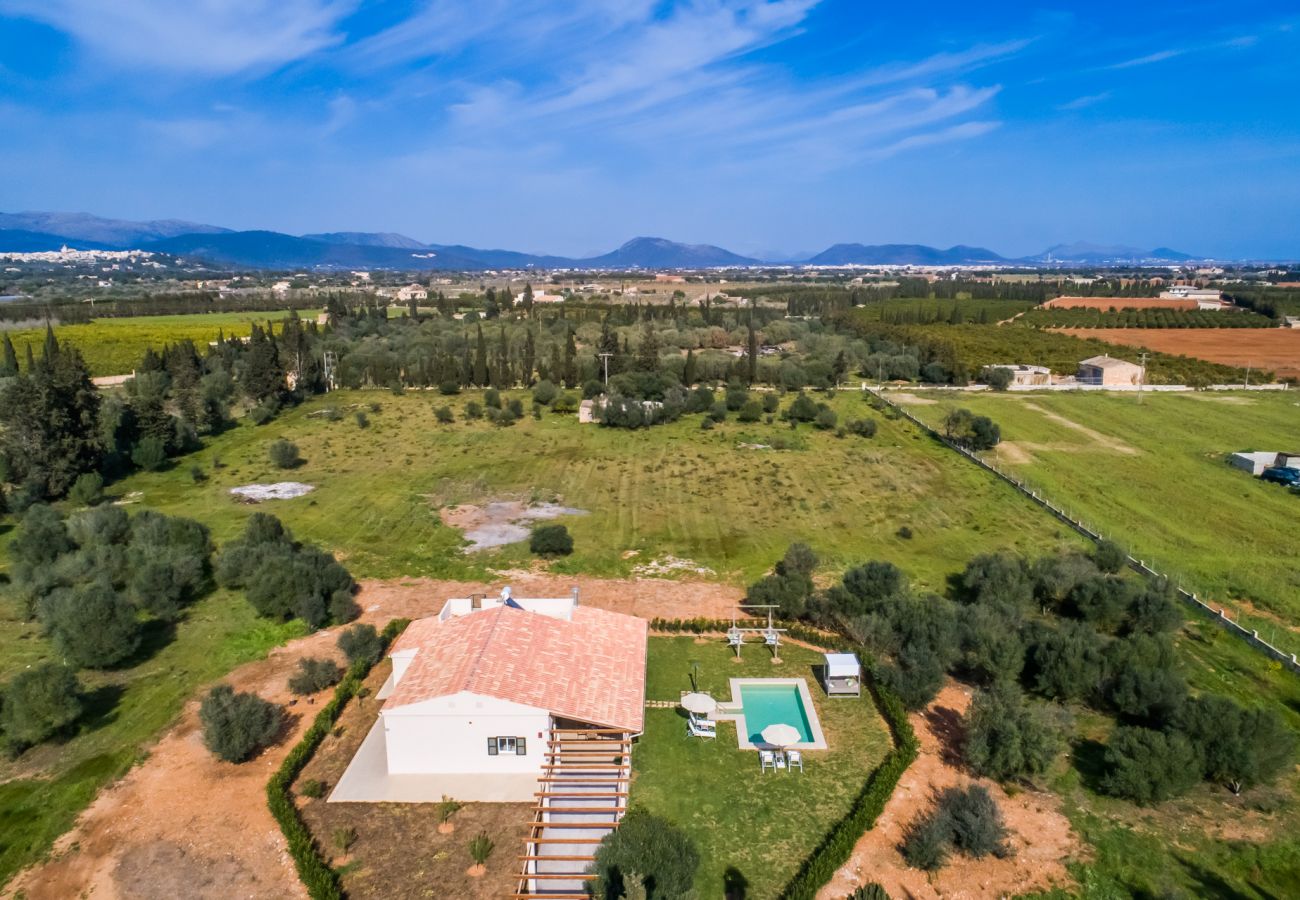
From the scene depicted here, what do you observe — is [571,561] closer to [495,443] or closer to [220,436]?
[495,443]

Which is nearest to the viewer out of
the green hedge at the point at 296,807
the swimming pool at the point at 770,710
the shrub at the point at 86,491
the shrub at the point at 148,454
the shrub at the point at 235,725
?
the green hedge at the point at 296,807

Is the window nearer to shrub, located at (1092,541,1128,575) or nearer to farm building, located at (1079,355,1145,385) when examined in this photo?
shrub, located at (1092,541,1128,575)

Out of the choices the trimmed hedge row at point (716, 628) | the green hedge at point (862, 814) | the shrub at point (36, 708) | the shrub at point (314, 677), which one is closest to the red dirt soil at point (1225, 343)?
the trimmed hedge row at point (716, 628)

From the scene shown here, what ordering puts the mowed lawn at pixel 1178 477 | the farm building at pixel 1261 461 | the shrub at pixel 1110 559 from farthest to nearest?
1. the farm building at pixel 1261 461
2. the mowed lawn at pixel 1178 477
3. the shrub at pixel 1110 559

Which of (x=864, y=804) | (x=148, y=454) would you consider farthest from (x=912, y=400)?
(x=148, y=454)

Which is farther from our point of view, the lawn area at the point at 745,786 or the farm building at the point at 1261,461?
the farm building at the point at 1261,461

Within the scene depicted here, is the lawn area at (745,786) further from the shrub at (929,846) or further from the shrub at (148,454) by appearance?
the shrub at (148,454)

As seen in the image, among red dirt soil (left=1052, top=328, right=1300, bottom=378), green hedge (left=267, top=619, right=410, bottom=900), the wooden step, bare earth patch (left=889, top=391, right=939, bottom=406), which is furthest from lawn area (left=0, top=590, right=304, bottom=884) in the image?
red dirt soil (left=1052, top=328, right=1300, bottom=378)

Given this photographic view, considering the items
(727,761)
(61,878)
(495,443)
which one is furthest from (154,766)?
(495,443)
